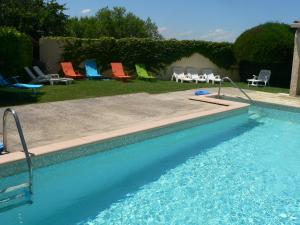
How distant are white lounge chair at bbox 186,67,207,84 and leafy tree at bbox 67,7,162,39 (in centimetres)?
3624

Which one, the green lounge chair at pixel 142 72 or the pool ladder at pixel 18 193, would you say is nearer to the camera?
the pool ladder at pixel 18 193

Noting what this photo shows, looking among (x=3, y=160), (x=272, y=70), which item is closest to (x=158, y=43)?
(x=272, y=70)

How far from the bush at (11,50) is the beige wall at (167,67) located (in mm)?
5444

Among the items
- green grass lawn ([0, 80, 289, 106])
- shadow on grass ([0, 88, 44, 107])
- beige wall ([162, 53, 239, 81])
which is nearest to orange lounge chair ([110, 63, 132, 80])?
green grass lawn ([0, 80, 289, 106])

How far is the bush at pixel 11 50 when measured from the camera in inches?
460

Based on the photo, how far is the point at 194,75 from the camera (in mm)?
19328

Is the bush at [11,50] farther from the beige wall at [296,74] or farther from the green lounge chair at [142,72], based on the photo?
the beige wall at [296,74]

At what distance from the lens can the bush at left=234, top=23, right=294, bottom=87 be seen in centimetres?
1833

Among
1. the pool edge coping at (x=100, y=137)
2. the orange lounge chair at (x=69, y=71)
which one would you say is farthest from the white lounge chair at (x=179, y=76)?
the pool edge coping at (x=100, y=137)

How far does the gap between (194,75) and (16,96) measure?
10.2 metres

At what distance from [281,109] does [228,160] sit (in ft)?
19.5

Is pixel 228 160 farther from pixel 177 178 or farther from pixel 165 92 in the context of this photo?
pixel 165 92

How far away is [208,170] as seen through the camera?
7.14 meters

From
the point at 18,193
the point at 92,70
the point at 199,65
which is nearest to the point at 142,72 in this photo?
the point at 92,70
